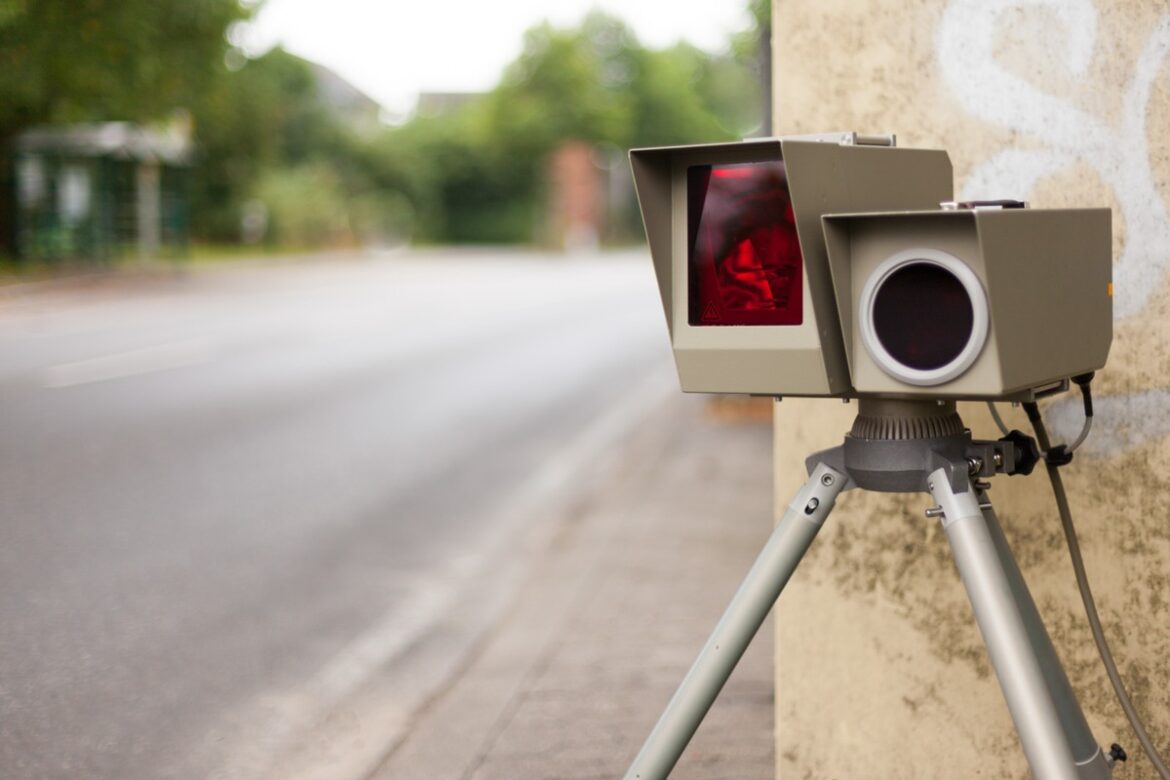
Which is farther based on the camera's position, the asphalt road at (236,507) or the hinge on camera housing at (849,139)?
the asphalt road at (236,507)

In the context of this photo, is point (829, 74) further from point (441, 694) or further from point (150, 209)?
point (150, 209)

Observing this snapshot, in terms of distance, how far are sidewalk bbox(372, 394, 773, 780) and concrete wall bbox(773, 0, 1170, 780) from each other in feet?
1.98

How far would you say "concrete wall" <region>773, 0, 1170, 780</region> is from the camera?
9.07 feet

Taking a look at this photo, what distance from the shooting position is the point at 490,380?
553 inches

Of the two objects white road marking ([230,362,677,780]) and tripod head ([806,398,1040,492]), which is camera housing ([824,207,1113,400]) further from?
white road marking ([230,362,677,780])

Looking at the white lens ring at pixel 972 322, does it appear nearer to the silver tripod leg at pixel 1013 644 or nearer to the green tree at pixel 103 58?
the silver tripod leg at pixel 1013 644

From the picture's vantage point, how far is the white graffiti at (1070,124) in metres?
2.75

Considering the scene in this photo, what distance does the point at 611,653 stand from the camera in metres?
4.79

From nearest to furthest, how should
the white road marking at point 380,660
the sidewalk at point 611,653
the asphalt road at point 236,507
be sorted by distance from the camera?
the sidewalk at point 611,653 → the white road marking at point 380,660 → the asphalt road at point 236,507

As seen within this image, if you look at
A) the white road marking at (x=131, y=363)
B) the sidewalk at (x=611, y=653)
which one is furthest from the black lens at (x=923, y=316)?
the white road marking at (x=131, y=363)

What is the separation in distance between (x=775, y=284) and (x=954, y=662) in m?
1.23

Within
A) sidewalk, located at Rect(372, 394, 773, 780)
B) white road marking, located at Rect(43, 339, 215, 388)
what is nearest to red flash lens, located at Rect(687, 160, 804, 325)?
sidewalk, located at Rect(372, 394, 773, 780)

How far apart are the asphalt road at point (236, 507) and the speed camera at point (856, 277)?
2.45m

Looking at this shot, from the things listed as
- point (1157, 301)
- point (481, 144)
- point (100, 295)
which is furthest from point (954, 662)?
point (481, 144)
